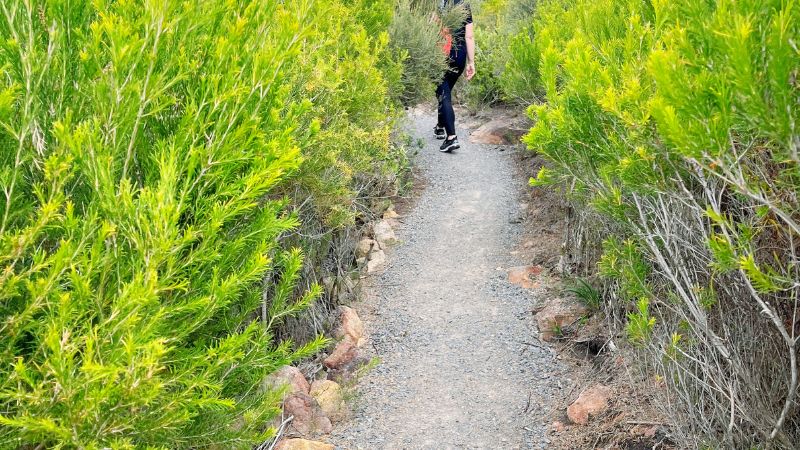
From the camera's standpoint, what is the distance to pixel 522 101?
28.2ft

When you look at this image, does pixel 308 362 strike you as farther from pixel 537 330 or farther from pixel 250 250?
pixel 250 250

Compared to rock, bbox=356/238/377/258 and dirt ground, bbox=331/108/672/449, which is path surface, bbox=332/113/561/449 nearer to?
dirt ground, bbox=331/108/672/449

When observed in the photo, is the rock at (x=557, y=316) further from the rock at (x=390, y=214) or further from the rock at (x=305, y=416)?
the rock at (x=390, y=214)

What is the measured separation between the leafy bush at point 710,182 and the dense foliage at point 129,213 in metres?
1.24

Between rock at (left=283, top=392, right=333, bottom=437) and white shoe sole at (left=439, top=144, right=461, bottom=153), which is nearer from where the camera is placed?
rock at (left=283, top=392, right=333, bottom=437)

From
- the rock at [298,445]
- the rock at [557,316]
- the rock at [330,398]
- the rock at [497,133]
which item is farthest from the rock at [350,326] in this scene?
the rock at [497,133]

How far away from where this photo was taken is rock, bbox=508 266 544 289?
597 cm

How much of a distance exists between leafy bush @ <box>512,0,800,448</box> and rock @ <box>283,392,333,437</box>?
2.17 meters

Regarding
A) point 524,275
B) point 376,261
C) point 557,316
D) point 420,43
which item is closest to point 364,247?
point 376,261

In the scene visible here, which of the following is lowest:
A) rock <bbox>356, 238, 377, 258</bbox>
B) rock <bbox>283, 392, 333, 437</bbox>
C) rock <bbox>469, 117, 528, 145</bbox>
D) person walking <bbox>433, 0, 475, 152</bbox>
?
rock <bbox>469, 117, 528, 145</bbox>

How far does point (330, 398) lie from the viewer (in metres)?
4.39

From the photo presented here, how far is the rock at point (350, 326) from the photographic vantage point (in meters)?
5.22

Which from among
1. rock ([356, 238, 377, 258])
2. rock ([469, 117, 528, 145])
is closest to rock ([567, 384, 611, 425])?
rock ([356, 238, 377, 258])

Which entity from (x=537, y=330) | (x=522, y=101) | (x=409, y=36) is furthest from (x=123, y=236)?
(x=522, y=101)
